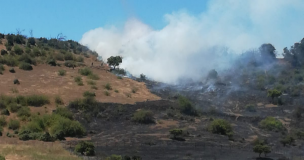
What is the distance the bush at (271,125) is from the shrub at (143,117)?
50.3ft

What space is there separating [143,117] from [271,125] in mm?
17447

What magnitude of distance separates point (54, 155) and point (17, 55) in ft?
169

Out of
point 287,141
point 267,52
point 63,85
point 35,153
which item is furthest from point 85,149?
point 267,52

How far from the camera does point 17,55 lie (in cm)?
7738

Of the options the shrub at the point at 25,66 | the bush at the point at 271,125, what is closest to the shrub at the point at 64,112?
the shrub at the point at 25,66

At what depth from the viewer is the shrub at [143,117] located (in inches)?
2010

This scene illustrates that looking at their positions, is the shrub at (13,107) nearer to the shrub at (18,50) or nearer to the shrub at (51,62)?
the shrub at (51,62)

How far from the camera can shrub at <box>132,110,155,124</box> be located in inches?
2010

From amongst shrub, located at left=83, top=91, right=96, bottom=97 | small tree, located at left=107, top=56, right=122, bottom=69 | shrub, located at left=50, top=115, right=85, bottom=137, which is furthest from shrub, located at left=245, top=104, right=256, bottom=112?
small tree, located at left=107, top=56, right=122, bottom=69

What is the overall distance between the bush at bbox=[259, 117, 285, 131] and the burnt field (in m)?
0.98

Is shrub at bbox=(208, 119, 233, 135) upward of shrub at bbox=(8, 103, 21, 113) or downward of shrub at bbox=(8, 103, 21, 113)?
downward

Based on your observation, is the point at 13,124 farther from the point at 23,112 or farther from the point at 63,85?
the point at 63,85

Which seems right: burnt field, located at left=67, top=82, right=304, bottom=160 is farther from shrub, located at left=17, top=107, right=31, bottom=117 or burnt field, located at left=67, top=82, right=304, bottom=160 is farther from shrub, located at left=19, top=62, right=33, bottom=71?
shrub, located at left=19, top=62, right=33, bottom=71

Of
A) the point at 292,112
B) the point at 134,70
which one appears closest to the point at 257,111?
the point at 292,112
